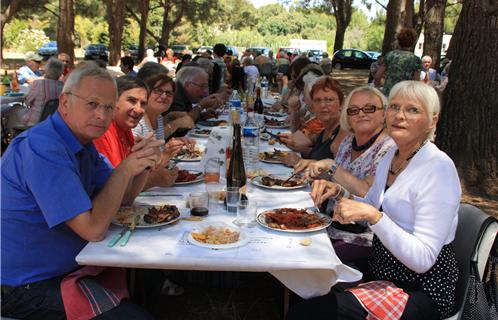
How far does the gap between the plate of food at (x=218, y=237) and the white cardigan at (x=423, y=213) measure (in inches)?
22.2

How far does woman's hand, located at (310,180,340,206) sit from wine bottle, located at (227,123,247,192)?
0.49 meters

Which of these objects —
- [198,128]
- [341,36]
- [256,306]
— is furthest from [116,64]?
[256,306]

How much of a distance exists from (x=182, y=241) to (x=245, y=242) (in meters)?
0.26

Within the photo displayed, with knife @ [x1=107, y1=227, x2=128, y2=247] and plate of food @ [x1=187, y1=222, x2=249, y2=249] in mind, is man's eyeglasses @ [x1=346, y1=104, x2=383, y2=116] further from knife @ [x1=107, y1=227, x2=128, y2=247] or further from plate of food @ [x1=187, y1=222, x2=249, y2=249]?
knife @ [x1=107, y1=227, x2=128, y2=247]

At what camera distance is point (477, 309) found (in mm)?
1870

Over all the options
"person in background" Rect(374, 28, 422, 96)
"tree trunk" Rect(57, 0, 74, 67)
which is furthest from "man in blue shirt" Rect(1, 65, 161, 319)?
"tree trunk" Rect(57, 0, 74, 67)

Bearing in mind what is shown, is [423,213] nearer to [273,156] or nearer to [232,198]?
[232,198]

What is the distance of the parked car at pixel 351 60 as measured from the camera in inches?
1216

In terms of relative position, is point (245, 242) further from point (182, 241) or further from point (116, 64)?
point (116, 64)

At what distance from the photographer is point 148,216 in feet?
6.79

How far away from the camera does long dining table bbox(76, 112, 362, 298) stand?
5.56 ft

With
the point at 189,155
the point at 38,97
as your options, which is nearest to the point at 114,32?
the point at 38,97

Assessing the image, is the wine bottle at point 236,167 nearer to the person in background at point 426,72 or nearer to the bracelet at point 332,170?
the bracelet at point 332,170

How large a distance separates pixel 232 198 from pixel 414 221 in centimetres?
86
